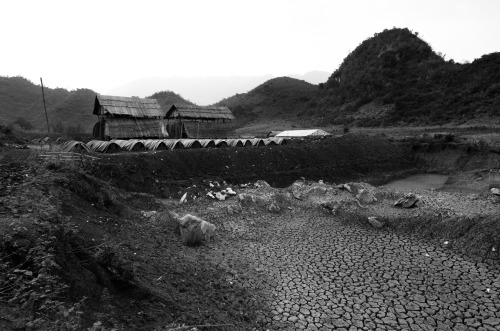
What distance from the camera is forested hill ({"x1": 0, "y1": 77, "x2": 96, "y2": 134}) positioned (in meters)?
43.3

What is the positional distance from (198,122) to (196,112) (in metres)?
1.03

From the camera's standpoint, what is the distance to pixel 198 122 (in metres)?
31.0

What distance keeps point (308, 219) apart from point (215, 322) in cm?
838

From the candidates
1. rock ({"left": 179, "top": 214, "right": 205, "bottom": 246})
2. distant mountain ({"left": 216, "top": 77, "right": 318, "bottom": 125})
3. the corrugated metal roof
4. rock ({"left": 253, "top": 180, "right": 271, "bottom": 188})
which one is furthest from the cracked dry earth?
distant mountain ({"left": 216, "top": 77, "right": 318, "bottom": 125})

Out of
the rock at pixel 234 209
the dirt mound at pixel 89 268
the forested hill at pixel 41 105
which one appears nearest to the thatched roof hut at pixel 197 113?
the rock at pixel 234 209

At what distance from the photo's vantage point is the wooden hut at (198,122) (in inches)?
1175

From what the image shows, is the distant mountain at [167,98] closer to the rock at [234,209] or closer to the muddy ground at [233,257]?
the muddy ground at [233,257]

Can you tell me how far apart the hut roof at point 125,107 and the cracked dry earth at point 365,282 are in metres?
19.2

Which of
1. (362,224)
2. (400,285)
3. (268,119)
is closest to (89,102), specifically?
(268,119)

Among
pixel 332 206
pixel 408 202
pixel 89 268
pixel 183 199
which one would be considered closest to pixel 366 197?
pixel 408 202

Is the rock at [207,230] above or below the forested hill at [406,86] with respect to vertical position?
below

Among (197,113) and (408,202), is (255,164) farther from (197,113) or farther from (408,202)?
(197,113)

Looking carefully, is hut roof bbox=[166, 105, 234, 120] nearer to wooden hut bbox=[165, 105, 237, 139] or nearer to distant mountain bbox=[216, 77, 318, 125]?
wooden hut bbox=[165, 105, 237, 139]

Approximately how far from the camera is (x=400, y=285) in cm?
851
